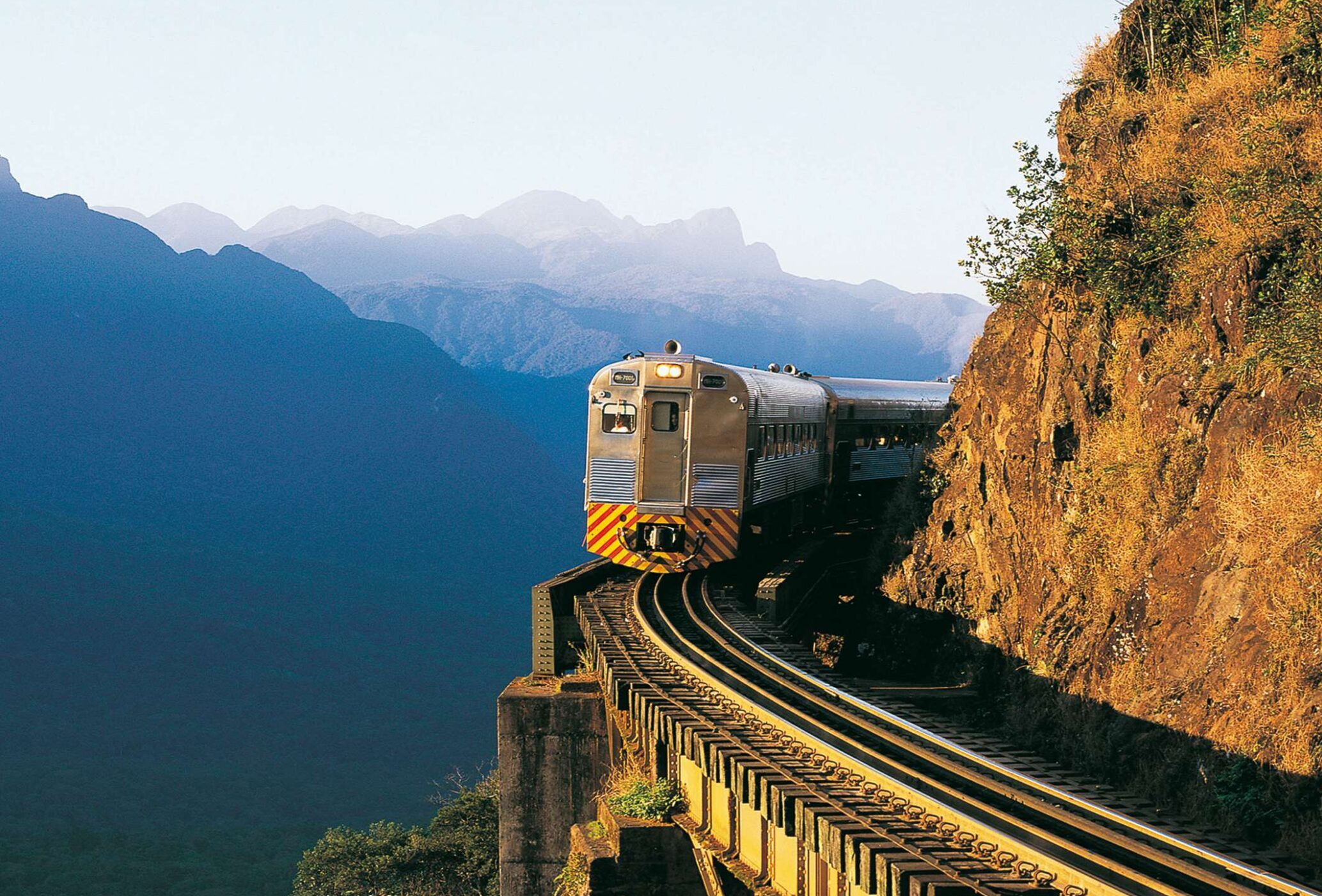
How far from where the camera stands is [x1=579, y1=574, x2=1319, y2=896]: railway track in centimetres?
718

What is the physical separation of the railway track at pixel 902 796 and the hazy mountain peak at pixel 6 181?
188235 millimetres

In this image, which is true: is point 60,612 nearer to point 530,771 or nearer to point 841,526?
point 841,526

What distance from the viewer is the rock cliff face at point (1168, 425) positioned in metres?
11.9

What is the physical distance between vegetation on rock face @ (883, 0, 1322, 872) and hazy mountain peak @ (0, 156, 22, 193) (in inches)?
7244

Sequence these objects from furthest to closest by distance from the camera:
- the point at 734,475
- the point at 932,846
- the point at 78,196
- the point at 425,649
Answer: the point at 78,196, the point at 425,649, the point at 734,475, the point at 932,846

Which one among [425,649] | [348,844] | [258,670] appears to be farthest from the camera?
[425,649]

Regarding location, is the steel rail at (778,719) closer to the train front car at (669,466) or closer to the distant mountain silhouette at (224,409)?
the train front car at (669,466)

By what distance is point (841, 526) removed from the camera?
31.8m

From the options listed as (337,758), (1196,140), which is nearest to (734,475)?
(1196,140)

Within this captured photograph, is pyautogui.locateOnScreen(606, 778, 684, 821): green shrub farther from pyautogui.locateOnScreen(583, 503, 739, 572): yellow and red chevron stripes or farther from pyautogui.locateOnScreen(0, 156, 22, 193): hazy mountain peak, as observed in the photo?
pyautogui.locateOnScreen(0, 156, 22, 193): hazy mountain peak

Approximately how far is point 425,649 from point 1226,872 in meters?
110

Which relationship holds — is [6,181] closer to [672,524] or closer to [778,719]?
[672,524]

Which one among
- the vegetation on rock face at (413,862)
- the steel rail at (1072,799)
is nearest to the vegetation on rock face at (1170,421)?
the steel rail at (1072,799)

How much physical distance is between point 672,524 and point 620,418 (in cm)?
208
